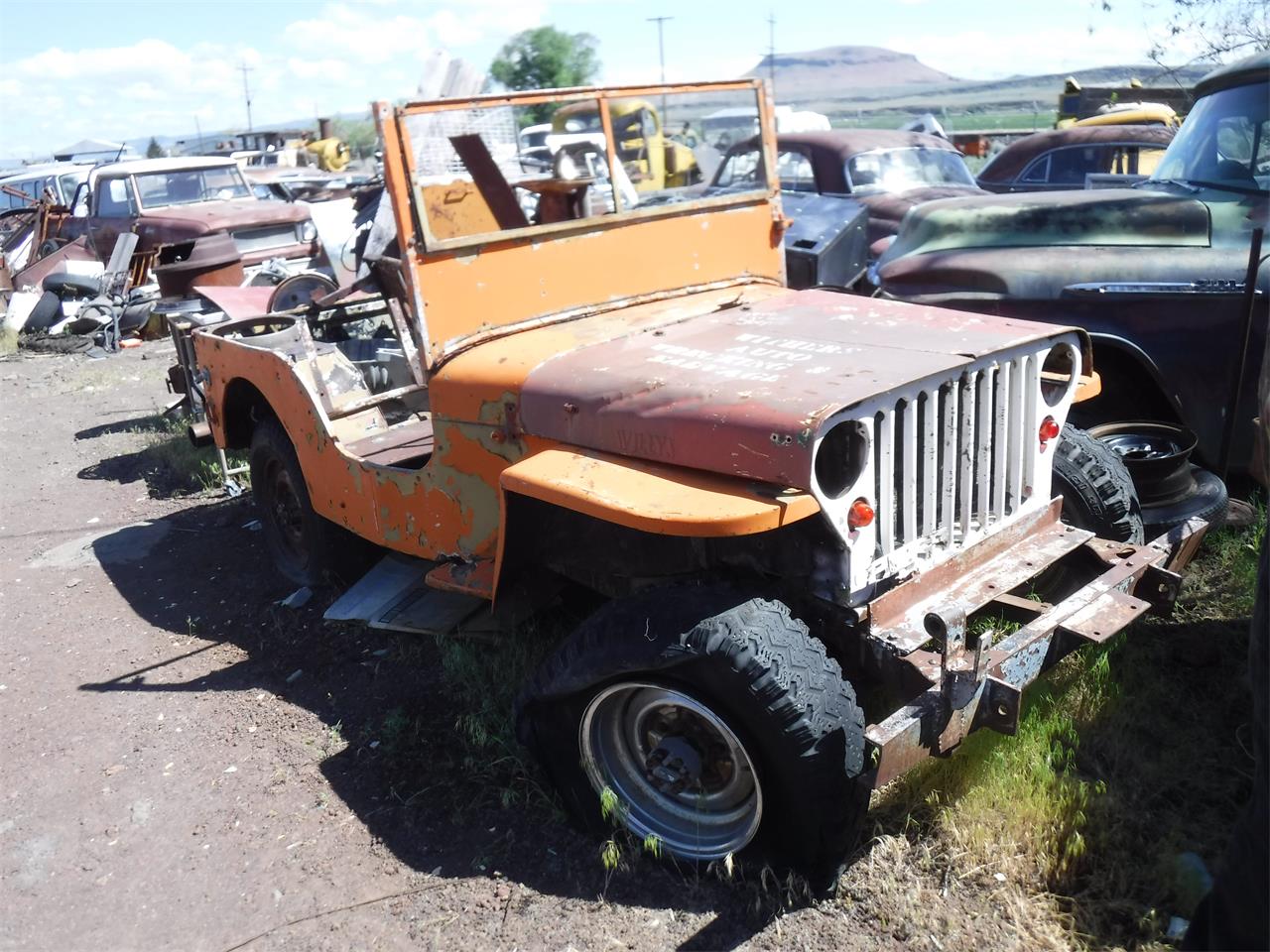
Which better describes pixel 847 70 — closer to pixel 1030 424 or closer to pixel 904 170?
pixel 904 170

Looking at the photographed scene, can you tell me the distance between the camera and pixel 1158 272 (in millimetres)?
4527

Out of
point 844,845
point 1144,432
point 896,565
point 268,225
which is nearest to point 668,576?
point 896,565

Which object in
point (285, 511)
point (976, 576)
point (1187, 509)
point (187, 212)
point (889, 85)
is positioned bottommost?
point (285, 511)

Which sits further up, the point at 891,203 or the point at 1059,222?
the point at 1059,222

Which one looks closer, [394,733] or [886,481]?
[886,481]

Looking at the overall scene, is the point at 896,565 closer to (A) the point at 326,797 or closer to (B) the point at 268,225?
(A) the point at 326,797

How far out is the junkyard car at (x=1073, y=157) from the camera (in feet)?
34.6

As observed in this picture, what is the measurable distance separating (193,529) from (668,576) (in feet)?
12.2

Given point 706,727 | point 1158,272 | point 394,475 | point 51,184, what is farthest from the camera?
point 51,184

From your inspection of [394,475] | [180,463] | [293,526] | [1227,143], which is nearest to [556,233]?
[394,475]

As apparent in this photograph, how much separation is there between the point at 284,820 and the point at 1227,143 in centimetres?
→ 492

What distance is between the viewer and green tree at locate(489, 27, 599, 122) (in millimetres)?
37062

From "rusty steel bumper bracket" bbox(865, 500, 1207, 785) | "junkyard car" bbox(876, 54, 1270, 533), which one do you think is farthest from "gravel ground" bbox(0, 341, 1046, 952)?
"junkyard car" bbox(876, 54, 1270, 533)

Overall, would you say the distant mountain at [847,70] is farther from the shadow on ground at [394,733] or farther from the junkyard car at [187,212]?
the shadow on ground at [394,733]
